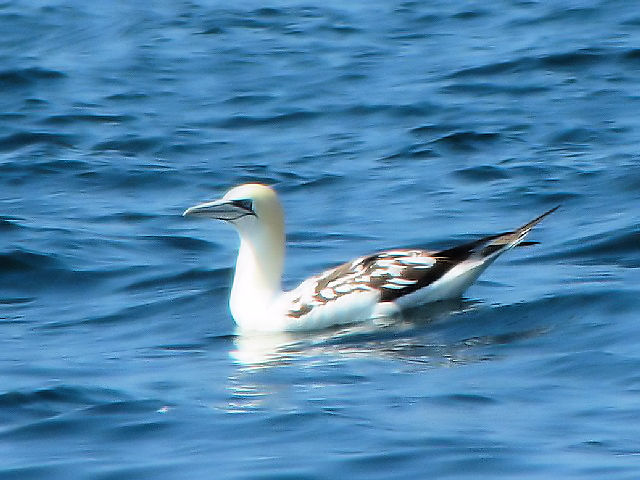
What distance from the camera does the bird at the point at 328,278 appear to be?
11680 mm

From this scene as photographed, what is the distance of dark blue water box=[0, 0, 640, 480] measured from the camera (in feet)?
28.8

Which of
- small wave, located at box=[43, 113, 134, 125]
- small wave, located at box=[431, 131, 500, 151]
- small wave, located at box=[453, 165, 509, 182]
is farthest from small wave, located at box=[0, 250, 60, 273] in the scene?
small wave, located at box=[43, 113, 134, 125]

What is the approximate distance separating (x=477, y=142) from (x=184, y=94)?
194 inches

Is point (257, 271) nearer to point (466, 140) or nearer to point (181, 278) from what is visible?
point (181, 278)

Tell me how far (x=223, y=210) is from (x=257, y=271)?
541 mm

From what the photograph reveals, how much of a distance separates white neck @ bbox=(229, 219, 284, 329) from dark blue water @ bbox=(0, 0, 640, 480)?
285 mm

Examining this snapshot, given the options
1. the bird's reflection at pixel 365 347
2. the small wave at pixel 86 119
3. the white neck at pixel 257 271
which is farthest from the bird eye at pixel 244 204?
the small wave at pixel 86 119

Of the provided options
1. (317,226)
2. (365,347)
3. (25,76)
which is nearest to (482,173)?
(317,226)

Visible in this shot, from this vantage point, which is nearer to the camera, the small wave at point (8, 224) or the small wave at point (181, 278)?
the small wave at point (181, 278)

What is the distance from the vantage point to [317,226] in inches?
604

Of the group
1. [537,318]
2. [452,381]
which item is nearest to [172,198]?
[537,318]

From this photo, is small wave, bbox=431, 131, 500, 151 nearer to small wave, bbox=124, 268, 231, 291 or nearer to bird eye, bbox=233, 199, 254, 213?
small wave, bbox=124, 268, 231, 291

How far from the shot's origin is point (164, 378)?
10.2 meters

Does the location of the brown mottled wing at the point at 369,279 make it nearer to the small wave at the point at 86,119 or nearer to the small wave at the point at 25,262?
the small wave at the point at 25,262
